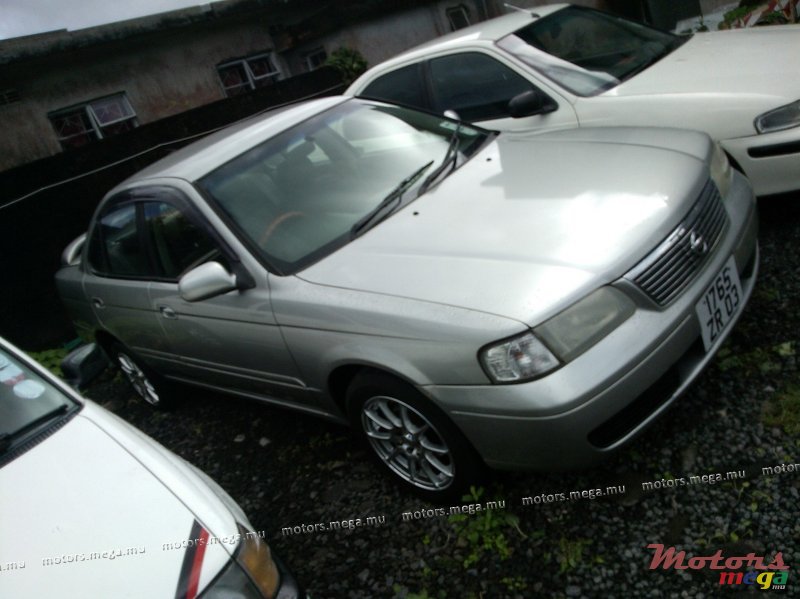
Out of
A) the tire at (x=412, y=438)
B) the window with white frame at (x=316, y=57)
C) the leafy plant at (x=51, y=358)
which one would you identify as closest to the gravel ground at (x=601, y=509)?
the tire at (x=412, y=438)

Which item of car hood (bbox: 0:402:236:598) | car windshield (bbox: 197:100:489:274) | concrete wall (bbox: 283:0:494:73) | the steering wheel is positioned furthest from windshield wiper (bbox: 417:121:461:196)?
concrete wall (bbox: 283:0:494:73)

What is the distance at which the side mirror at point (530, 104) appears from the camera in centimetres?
411

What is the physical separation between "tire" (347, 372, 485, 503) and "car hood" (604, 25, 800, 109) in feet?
7.94

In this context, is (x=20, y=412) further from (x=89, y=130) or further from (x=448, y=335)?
(x=89, y=130)

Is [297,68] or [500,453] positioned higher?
[297,68]

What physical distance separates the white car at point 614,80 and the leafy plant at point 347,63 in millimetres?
4702

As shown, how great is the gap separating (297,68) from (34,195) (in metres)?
6.29

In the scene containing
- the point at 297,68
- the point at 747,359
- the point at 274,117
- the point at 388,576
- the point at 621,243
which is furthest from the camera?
the point at 297,68

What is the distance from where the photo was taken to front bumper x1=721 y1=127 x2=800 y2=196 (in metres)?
3.40

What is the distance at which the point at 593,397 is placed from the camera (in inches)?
84.0

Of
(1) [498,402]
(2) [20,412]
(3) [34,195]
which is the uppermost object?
(3) [34,195]

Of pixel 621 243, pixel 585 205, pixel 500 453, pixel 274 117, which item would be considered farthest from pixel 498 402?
pixel 274 117

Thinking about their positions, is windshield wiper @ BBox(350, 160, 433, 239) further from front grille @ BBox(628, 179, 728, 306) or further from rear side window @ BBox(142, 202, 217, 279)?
front grille @ BBox(628, 179, 728, 306)

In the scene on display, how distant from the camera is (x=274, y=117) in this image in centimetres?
368
